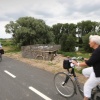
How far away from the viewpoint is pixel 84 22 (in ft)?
286

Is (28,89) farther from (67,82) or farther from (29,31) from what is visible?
(29,31)

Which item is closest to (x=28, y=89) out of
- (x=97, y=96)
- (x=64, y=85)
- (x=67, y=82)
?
(x=64, y=85)

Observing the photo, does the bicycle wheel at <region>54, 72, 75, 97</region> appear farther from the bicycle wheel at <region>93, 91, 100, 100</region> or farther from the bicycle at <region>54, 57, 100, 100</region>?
the bicycle wheel at <region>93, 91, 100, 100</region>

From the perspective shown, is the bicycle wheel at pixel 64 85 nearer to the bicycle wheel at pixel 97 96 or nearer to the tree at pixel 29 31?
the bicycle wheel at pixel 97 96

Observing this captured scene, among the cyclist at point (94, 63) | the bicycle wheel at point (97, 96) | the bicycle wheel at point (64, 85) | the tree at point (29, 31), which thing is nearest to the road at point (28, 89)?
the bicycle wheel at point (64, 85)

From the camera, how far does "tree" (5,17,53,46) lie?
3891 cm

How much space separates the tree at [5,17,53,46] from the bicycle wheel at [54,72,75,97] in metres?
32.1

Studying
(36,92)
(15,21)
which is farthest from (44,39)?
(36,92)

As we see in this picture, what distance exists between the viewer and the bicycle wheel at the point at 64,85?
20.2ft

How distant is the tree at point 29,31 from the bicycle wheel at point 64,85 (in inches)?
1264

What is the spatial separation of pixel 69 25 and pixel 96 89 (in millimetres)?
87860

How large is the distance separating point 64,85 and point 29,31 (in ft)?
108

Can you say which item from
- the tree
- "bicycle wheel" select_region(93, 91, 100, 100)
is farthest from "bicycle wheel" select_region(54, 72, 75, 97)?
the tree

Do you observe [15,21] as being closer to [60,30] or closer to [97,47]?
[97,47]
